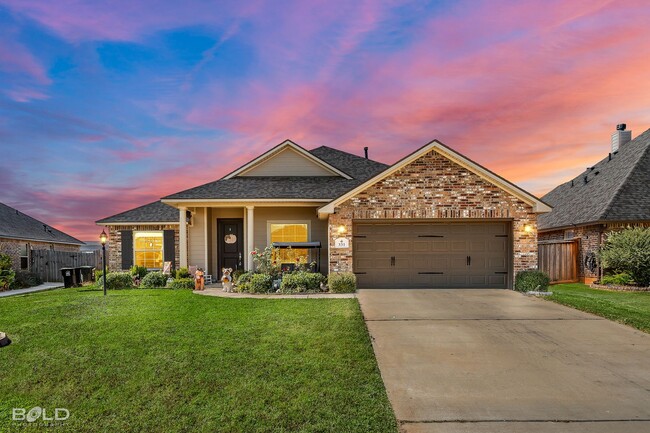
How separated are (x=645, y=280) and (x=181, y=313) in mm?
16418

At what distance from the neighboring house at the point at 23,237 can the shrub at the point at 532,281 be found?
22999 millimetres

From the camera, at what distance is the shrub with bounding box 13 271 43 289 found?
16.3 meters

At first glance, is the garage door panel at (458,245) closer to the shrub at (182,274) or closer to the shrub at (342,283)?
the shrub at (342,283)

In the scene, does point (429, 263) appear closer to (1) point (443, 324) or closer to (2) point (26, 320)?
(1) point (443, 324)

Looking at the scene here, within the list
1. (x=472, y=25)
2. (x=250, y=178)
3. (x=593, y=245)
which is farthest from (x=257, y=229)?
(x=593, y=245)

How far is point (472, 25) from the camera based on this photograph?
11523mm

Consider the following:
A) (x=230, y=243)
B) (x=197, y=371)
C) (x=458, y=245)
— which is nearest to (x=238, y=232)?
(x=230, y=243)

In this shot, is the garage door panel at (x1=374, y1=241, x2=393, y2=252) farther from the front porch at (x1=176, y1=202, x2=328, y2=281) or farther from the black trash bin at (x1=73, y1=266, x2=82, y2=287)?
the black trash bin at (x1=73, y1=266, x2=82, y2=287)

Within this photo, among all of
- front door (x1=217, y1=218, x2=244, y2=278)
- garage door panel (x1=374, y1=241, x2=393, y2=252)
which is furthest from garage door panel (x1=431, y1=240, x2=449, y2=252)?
front door (x1=217, y1=218, x2=244, y2=278)

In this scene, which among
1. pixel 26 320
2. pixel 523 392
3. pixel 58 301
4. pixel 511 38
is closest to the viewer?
pixel 523 392

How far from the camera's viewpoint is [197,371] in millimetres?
5012

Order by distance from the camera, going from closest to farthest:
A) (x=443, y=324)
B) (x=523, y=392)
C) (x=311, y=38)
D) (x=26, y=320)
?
1. (x=523, y=392)
2. (x=443, y=324)
3. (x=26, y=320)
4. (x=311, y=38)

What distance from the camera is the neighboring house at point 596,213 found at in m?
15.2

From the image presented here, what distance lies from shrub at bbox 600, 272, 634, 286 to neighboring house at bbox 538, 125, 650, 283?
95 cm
